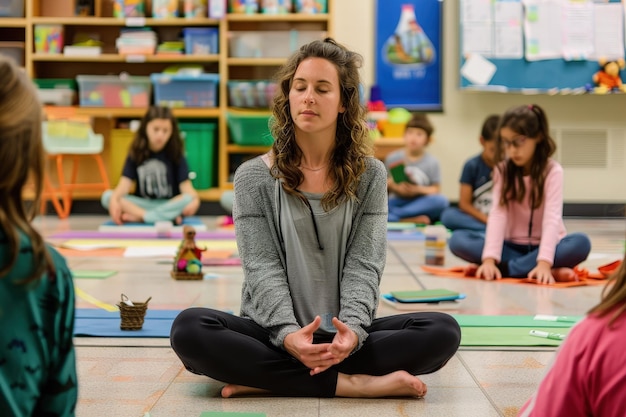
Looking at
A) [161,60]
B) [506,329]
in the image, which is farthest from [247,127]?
[506,329]

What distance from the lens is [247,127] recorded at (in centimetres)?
665

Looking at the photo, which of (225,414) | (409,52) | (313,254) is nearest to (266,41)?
(409,52)

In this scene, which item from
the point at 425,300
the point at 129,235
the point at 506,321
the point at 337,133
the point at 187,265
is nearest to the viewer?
the point at 337,133

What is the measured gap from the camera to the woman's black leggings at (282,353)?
6.34 ft

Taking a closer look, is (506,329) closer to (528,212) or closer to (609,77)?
(528,212)

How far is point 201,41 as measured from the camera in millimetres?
6820

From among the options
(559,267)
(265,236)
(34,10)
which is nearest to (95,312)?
(265,236)

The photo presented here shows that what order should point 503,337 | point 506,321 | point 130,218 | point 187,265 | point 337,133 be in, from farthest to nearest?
point 130,218 → point 187,265 → point 506,321 → point 503,337 → point 337,133

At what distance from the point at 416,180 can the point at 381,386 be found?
4.27 m

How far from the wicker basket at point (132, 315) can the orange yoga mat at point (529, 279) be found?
5.12 ft

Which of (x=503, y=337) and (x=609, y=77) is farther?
(x=609, y=77)

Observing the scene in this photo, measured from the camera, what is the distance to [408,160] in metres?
6.26

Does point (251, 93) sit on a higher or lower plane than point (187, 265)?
higher

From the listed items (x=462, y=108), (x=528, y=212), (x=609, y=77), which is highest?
(x=609, y=77)
